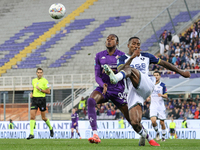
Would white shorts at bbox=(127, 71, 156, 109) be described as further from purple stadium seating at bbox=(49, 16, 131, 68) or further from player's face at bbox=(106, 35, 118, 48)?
purple stadium seating at bbox=(49, 16, 131, 68)

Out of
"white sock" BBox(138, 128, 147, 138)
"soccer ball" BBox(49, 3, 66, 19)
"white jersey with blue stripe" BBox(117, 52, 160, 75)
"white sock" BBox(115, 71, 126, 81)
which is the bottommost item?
"white sock" BBox(138, 128, 147, 138)

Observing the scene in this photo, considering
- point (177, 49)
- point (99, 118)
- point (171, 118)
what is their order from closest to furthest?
point (171, 118) → point (99, 118) → point (177, 49)

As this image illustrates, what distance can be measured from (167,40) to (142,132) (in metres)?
19.4

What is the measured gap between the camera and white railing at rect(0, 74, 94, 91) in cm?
2941

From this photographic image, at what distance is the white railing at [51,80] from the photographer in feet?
96.5

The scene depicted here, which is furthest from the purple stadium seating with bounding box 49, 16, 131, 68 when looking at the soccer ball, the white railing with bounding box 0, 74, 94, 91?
the soccer ball

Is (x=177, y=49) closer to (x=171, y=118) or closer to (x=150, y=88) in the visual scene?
(x=171, y=118)

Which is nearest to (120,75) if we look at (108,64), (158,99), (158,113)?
(108,64)

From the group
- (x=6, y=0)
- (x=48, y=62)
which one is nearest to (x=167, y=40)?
(x=48, y=62)

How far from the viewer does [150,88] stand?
309 inches

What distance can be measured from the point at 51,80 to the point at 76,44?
5.49 meters

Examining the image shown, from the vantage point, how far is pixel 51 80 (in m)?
31.0

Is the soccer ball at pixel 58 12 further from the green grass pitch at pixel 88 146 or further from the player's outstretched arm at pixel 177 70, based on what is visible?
the player's outstretched arm at pixel 177 70

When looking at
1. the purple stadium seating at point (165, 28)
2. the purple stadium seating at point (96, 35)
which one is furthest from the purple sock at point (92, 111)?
the purple stadium seating at point (96, 35)
